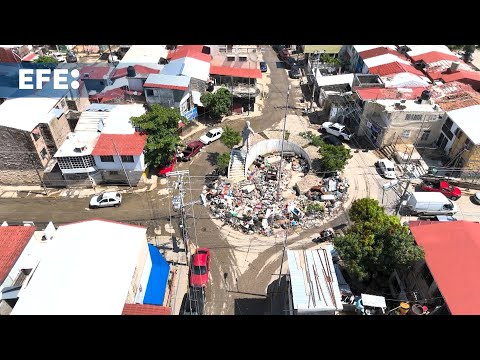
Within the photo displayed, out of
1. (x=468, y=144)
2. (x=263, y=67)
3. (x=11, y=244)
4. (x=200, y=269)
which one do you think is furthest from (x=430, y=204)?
(x=11, y=244)

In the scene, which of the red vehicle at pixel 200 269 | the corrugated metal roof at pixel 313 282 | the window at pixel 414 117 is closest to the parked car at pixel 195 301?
the red vehicle at pixel 200 269

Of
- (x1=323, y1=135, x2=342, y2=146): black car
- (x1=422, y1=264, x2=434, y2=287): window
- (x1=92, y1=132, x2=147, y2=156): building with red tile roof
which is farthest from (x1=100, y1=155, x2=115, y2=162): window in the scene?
(x1=422, y1=264, x2=434, y2=287): window

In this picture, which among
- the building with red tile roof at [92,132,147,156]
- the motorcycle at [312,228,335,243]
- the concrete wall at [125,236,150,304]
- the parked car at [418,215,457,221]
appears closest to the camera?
the concrete wall at [125,236,150,304]

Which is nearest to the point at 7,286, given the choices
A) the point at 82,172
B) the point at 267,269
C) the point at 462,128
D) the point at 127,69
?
the point at 82,172

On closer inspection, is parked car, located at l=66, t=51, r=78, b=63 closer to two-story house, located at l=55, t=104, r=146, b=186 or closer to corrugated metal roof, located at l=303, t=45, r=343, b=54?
two-story house, located at l=55, t=104, r=146, b=186

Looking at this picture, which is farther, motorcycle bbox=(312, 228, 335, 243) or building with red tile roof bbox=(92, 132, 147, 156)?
building with red tile roof bbox=(92, 132, 147, 156)

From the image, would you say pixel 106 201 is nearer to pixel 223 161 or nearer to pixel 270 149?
pixel 223 161
